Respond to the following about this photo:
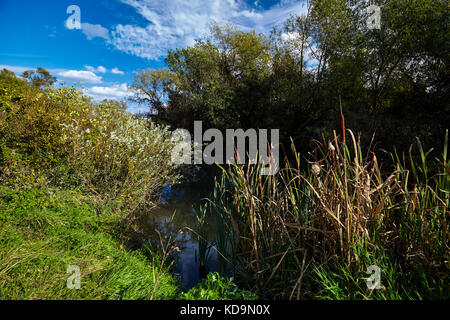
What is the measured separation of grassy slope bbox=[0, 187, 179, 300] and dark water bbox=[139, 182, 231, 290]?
1.90 feet

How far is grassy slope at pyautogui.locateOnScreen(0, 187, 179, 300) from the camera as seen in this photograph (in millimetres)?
2228

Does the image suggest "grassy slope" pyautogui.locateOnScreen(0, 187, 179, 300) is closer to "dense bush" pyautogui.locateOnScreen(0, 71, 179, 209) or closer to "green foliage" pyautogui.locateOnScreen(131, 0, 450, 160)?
"dense bush" pyautogui.locateOnScreen(0, 71, 179, 209)

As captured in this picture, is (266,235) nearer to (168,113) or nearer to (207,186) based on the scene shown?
(207,186)

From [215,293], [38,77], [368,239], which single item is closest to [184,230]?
[215,293]

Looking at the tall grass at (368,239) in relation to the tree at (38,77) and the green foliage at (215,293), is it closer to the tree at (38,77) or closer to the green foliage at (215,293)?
the green foliage at (215,293)

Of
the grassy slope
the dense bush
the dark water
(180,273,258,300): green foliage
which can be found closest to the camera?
(180,273,258,300): green foliage

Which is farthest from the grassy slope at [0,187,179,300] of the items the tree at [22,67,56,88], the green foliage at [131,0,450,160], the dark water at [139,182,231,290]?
the tree at [22,67,56,88]

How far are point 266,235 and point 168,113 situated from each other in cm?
1686

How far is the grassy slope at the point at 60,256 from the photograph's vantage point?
2.23 meters

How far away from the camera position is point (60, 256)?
261 cm

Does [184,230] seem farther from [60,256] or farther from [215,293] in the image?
[215,293]

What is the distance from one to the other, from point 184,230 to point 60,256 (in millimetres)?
2684

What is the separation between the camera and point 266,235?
251 cm
